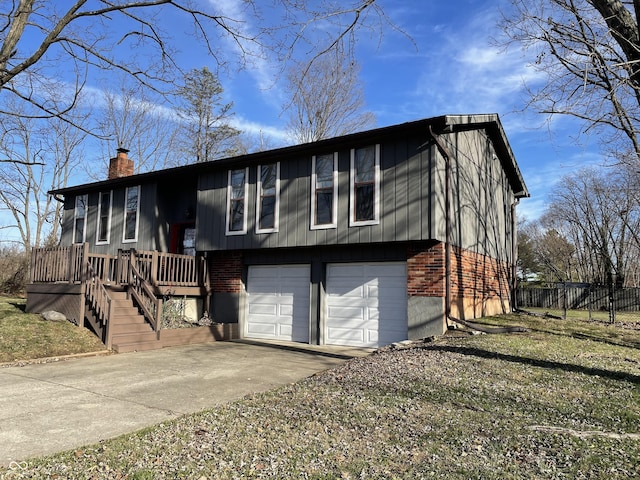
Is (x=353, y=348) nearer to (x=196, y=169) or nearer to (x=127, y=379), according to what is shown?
(x=127, y=379)

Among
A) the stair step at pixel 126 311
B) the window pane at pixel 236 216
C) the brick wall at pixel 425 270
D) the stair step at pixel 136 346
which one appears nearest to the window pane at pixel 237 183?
the window pane at pixel 236 216

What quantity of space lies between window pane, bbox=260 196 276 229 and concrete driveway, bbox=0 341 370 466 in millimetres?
3595

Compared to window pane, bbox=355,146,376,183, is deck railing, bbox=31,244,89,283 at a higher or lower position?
lower

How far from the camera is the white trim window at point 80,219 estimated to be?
17625mm

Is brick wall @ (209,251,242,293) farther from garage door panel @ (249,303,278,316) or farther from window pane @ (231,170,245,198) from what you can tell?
window pane @ (231,170,245,198)

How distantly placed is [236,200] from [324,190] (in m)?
3.13

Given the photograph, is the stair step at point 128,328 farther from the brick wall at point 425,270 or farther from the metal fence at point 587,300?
the metal fence at point 587,300

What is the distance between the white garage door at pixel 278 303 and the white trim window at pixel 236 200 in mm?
1353

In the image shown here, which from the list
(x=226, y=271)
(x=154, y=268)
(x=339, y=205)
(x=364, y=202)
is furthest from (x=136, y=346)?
(x=364, y=202)

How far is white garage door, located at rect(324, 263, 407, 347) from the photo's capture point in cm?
1088

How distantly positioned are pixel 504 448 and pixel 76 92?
32.3 ft

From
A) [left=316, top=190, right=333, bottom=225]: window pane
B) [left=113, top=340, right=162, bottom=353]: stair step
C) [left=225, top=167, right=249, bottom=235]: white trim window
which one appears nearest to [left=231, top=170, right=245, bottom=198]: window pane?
[left=225, top=167, right=249, bottom=235]: white trim window

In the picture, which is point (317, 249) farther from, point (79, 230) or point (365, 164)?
point (79, 230)

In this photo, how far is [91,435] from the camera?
14.9ft
